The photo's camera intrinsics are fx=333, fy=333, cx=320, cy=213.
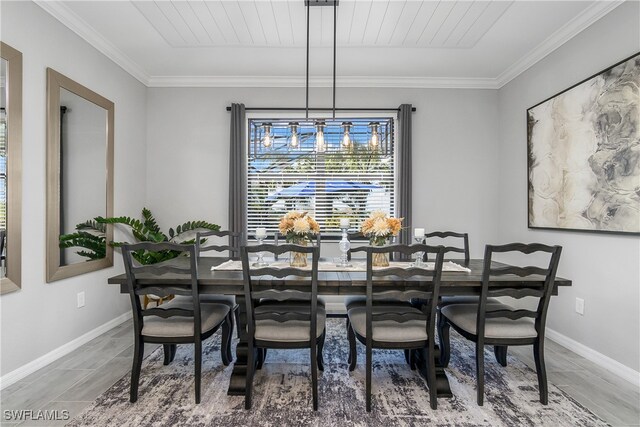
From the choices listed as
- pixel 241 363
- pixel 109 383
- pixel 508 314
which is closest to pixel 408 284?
pixel 508 314

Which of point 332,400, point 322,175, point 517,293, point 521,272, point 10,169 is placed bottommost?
point 332,400

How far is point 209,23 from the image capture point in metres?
2.95

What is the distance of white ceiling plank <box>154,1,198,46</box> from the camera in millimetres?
2691

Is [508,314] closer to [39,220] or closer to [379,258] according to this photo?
[379,258]

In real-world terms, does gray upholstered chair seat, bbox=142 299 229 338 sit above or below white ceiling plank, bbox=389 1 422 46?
below

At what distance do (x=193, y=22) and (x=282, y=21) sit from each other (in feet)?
2.58

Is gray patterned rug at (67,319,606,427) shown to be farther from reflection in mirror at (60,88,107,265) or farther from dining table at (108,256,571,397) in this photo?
reflection in mirror at (60,88,107,265)

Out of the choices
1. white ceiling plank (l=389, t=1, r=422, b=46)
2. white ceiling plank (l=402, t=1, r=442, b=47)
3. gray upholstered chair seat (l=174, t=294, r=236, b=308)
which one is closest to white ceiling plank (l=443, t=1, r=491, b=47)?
white ceiling plank (l=402, t=1, r=442, b=47)

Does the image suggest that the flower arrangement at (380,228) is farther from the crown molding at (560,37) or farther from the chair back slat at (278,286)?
the crown molding at (560,37)

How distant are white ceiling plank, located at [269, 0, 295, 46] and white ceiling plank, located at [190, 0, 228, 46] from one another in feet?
1.77

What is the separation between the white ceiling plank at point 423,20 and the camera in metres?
2.68

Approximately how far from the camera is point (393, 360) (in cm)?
273

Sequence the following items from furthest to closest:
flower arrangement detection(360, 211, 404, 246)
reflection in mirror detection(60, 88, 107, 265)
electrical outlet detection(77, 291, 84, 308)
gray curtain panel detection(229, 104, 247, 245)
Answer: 1. gray curtain panel detection(229, 104, 247, 245)
2. electrical outlet detection(77, 291, 84, 308)
3. reflection in mirror detection(60, 88, 107, 265)
4. flower arrangement detection(360, 211, 404, 246)

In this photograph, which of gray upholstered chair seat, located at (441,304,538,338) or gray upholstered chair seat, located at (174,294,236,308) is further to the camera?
gray upholstered chair seat, located at (174,294,236,308)
